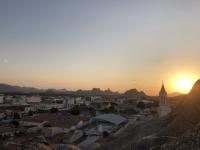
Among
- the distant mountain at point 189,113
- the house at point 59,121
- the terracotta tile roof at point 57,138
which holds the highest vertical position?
the distant mountain at point 189,113

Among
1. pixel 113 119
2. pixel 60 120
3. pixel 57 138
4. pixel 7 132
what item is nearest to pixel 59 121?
pixel 60 120

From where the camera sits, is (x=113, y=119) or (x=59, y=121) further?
(x=113, y=119)

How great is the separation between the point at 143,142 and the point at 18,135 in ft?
137

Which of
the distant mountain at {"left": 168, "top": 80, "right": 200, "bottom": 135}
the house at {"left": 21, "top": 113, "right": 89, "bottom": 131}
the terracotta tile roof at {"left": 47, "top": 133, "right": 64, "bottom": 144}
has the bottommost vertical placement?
the terracotta tile roof at {"left": 47, "top": 133, "right": 64, "bottom": 144}

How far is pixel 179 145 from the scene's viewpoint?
9.20 m

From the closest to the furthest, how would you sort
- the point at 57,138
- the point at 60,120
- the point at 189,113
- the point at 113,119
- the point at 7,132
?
the point at 189,113 < the point at 57,138 < the point at 7,132 < the point at 113,119 < the point at 60,120

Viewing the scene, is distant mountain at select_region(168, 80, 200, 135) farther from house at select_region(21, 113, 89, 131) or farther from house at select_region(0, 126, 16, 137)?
house at select_region(0, 126, 16, 137)

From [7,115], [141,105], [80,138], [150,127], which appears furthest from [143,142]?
[141,105]

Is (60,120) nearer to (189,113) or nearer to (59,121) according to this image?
(59,121)

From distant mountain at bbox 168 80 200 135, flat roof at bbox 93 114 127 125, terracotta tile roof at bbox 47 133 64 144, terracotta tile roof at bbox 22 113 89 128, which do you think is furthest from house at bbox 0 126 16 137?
distant mountain at bbox 168 80 200 135

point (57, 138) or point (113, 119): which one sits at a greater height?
point (113, 119)

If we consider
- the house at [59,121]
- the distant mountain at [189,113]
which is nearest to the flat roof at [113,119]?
the house at [59,121]

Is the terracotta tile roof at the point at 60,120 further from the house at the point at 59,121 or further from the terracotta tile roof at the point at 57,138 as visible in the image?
the terracotta tile roof at the point at 57,138

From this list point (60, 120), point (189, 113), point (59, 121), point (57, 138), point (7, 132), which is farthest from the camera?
point (60, 120)
